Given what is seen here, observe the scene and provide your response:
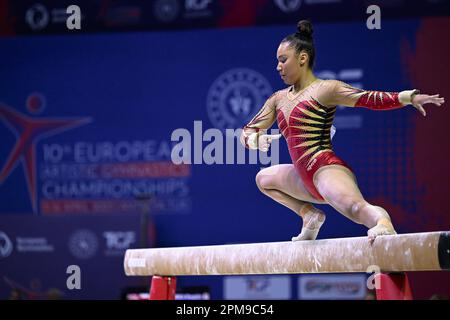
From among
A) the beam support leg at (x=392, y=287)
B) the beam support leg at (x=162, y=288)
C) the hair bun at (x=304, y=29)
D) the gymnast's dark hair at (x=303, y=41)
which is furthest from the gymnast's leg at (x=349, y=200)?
the beam support leg at (x=162, y=288)

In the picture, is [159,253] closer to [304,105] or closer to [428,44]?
[304,105]

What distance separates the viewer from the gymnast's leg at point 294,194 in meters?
4.85

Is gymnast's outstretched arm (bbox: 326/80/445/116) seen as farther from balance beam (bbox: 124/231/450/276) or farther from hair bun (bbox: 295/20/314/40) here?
balance beam (bbox: 124/231/450/276)

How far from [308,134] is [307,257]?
73 cm

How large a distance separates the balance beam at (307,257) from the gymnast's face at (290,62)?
102 cm

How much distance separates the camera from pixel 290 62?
15.6ft

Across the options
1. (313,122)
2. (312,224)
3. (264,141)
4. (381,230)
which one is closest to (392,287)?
(381,230)

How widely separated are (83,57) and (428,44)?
13.0ft

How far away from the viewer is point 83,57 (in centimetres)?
928

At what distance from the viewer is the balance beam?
13.0 ft

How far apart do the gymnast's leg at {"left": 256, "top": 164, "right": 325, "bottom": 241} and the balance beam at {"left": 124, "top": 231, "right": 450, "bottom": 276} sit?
20 cm

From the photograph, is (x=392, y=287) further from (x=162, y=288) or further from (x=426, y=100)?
(x=162, y=288)

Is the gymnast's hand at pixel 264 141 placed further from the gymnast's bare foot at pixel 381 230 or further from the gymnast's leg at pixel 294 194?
the gymnast's bare foot at pixel 381 230

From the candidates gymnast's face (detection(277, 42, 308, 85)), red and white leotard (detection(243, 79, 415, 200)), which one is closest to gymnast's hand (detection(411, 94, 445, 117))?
red and white leotard (detection(243, 79, 415, 200))
